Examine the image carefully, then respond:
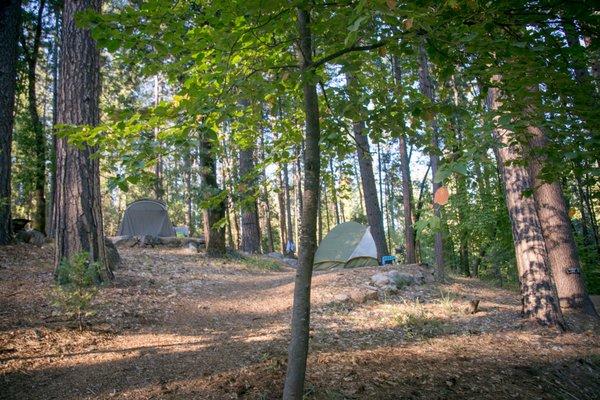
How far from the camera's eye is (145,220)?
55.1 feet

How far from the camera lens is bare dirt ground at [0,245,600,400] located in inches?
139

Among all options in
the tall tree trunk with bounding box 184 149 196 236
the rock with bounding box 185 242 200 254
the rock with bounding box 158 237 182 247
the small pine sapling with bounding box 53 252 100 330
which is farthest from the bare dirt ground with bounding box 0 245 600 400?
the rock with bounding box 158 237 182 247

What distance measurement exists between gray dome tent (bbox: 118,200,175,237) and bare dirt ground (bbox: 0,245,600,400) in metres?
9.15

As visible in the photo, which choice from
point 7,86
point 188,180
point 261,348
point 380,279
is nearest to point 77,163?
point 261,348

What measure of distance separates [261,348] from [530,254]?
14.3 feet

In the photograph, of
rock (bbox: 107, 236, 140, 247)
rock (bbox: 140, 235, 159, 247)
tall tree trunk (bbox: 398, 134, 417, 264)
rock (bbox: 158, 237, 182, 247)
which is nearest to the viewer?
rock (bbox: 107, 236, 140, 247)

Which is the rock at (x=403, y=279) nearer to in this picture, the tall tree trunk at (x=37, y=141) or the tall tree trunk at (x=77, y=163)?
the tall tree trunk at (x=77, y=163)

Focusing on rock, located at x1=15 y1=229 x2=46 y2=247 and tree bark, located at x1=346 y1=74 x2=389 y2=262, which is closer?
rock, located at x1=15 y1=229 x2=46 y2=247

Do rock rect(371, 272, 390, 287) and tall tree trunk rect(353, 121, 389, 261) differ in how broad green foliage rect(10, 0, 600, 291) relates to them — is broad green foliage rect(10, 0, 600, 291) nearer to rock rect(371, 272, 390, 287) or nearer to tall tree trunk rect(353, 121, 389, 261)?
rock rect(371, 272, 390, 287)

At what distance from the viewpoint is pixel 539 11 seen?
202 cm

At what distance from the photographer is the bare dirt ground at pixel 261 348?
352 cm

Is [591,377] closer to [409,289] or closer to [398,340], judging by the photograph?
[398,340]

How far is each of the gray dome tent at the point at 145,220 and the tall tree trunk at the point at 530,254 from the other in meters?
14.3

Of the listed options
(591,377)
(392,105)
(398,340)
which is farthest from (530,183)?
(392,105)
